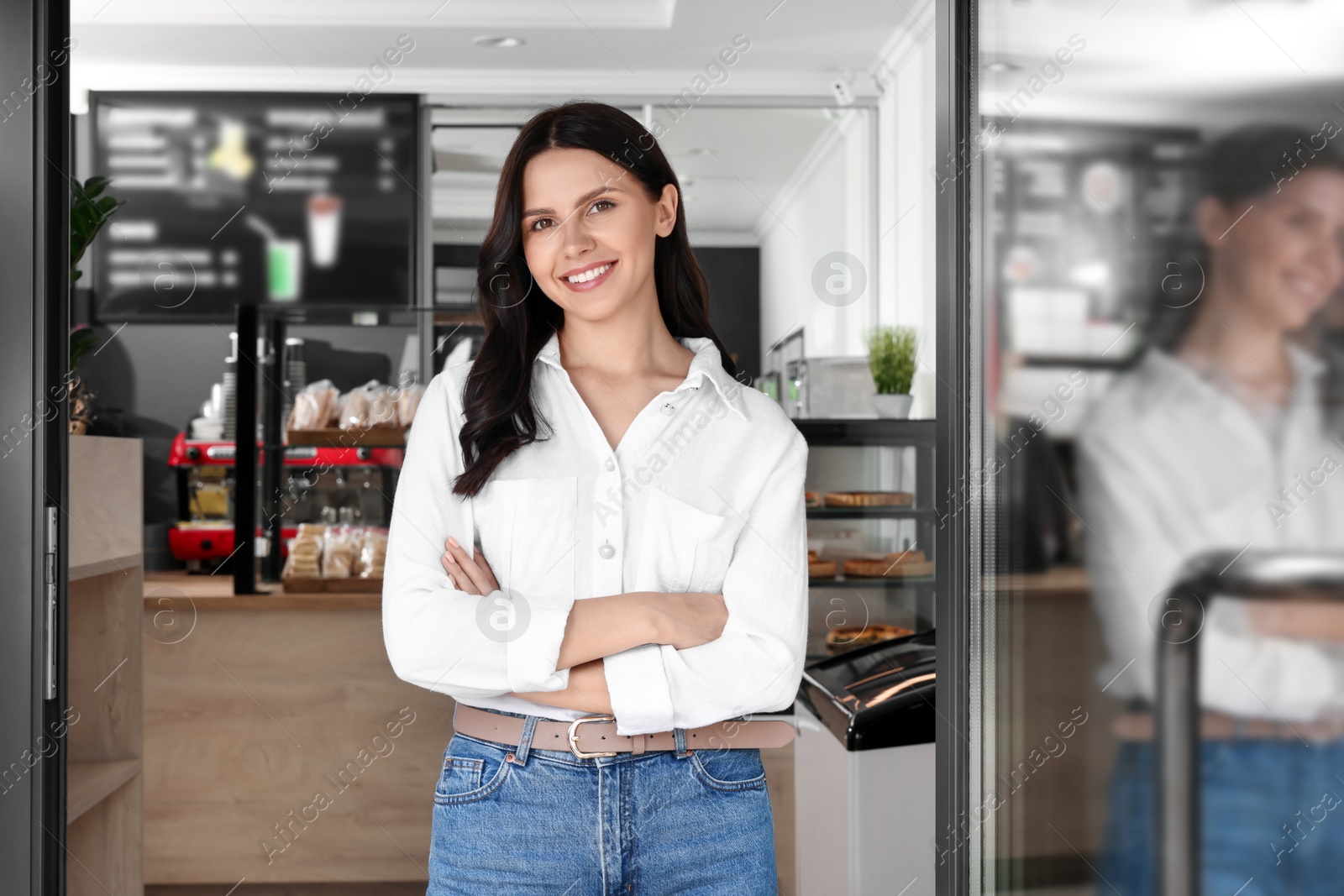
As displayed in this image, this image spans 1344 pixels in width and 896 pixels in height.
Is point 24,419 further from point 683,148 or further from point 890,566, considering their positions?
point 683,148

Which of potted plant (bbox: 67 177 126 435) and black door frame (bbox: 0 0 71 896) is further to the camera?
potted plant (bbox: 67 177 126 435)

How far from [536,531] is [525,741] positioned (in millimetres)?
231

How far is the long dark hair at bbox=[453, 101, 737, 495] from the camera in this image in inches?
50.5

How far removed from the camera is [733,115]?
4859mm

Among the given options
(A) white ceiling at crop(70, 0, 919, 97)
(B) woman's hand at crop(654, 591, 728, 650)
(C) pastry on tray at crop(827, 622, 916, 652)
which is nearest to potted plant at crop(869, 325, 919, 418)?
(C) pastry on tray at crop(827, 622, 916, 652)

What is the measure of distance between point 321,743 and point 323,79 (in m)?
2.85

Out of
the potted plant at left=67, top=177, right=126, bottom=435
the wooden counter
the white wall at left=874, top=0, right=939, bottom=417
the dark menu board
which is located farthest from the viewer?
the dark menu board

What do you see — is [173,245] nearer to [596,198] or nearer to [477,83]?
[477,83]

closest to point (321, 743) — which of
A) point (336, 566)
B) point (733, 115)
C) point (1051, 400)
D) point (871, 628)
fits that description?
point (336, 566)

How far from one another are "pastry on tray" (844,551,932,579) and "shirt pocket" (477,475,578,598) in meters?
2.21
